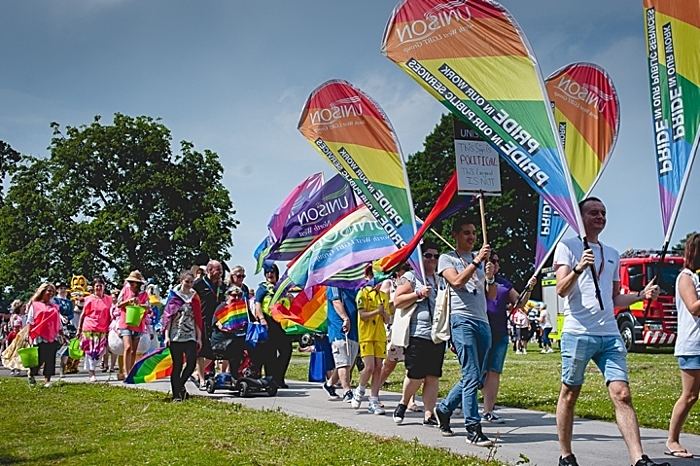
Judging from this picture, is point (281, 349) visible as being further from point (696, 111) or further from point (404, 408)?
point (696, 111)

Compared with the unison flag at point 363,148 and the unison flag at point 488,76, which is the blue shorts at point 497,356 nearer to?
the unison flag at point 488,76

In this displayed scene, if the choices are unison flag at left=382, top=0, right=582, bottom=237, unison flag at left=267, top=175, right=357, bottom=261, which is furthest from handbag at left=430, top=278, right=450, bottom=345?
unison flag at left=267, top=175, right=357, bottom=261

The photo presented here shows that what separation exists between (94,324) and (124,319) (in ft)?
5.33

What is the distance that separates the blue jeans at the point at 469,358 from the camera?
711cm

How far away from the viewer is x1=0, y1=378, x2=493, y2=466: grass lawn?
6.56 m

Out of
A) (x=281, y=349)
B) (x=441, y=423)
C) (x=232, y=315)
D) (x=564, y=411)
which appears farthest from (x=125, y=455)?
(x=281, y=349)

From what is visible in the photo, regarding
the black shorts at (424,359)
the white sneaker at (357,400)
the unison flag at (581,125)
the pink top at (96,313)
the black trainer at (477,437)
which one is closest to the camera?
the black trainer at (477,437)

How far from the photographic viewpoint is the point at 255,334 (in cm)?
1224

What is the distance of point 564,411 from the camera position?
5.84 m

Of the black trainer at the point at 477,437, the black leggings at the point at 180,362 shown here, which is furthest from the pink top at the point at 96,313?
the black trainer at the point at 477,437

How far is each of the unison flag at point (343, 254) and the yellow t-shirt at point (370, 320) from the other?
1.09 m

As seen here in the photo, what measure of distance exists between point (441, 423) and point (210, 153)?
4107cm

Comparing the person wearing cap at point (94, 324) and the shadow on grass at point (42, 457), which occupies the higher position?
the person wearing cap at point (94, 324)

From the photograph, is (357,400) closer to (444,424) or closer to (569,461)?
(444,424)
